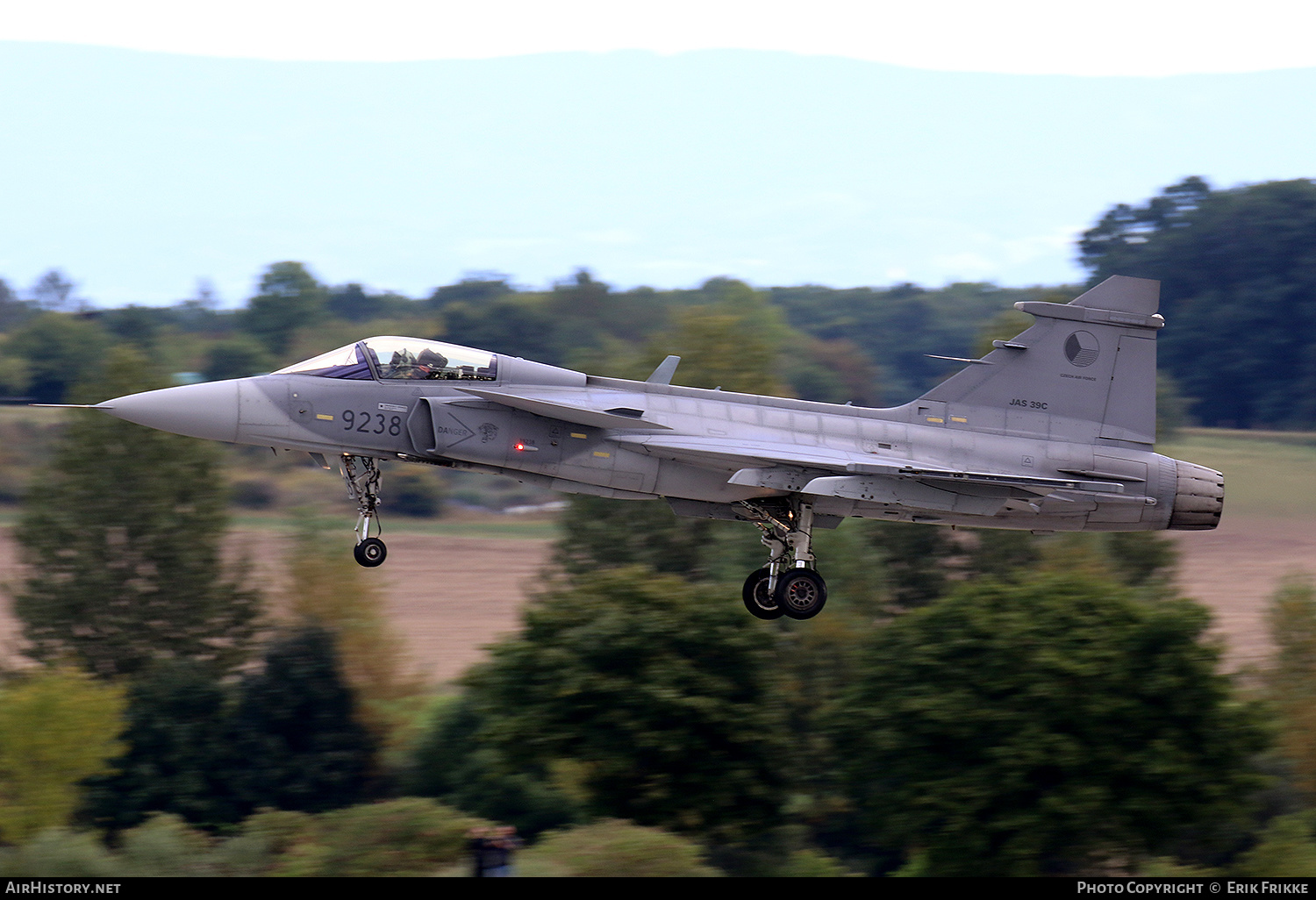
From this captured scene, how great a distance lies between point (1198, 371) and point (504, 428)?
230 ft

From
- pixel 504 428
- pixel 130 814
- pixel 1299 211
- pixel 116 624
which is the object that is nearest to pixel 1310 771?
pixel 504 428

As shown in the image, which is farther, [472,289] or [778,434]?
[472,289]

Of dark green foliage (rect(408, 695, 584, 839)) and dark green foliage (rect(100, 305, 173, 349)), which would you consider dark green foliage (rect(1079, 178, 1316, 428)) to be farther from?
dark green foliage (rect(100, 305, 173, 349))

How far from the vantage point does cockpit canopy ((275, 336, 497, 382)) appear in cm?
2020

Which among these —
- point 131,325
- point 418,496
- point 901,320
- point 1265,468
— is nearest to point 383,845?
point 1265,468

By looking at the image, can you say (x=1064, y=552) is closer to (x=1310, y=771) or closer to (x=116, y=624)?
(x=1310, y=771)

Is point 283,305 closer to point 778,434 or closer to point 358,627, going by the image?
point 358,627

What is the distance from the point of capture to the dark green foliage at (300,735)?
4975 cm

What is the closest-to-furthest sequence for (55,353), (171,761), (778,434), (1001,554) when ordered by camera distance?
(778,434)
(171,761)
(1001,554)
(55,353)

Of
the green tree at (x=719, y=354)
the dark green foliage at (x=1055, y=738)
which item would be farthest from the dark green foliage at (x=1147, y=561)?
the dark green foliage at (x=1055, y=738)

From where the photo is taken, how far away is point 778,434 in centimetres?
2112

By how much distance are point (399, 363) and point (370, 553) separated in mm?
2833

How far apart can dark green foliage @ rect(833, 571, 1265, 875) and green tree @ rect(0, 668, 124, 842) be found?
997 inches

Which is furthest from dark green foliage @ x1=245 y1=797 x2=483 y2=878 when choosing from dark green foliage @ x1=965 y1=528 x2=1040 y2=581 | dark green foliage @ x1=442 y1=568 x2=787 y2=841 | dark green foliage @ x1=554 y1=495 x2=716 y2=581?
dark green foliage @ x1=965 y1=528 x2=1040 y2=581
